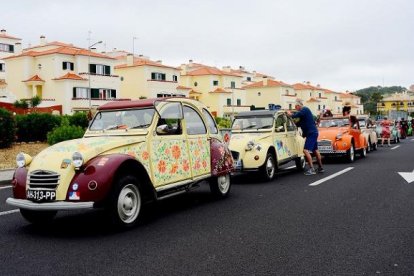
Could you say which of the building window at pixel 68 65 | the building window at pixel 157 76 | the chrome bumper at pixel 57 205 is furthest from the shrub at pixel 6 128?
the building window at pixel 157 76

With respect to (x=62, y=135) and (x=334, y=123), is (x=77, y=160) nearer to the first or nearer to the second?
(x=62, y=135)

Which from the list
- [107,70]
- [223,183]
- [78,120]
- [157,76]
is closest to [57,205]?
[223,183]

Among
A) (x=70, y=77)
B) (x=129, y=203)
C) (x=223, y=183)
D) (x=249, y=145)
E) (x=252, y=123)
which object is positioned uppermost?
(x=70, y=77)

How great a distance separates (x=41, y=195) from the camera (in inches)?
235

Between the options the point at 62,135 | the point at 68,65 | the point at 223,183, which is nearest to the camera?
the point at 223,183

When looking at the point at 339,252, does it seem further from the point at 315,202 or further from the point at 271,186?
the point at 271,186

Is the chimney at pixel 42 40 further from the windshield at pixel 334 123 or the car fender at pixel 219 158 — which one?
the car fender at pixel 219 158

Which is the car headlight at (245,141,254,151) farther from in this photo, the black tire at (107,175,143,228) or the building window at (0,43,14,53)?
the building window at (0,43,14,53)

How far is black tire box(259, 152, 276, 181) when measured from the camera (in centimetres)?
1140

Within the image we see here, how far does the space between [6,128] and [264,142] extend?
12402 millimetres

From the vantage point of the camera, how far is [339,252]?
5129 mm

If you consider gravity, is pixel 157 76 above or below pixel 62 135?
above

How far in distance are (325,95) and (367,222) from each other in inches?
4588

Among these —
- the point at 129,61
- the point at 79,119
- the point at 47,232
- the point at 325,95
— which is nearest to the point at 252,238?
the point at 47,232
